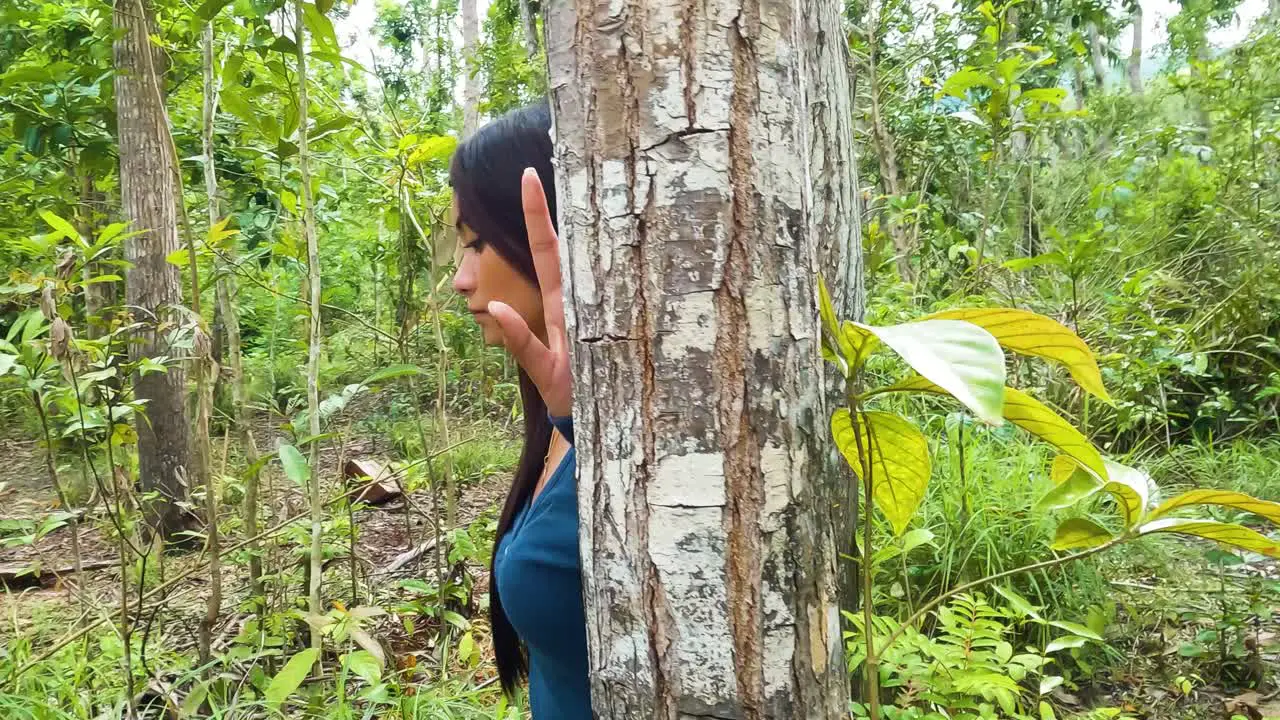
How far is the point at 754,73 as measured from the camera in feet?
2.03

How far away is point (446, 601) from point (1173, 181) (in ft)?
13.9

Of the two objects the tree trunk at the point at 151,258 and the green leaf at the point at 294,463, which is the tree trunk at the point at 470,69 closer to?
the tree trunk at the point at 151,258

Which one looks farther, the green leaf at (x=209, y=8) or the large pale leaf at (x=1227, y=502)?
the green leaf at (x=209, y=8)

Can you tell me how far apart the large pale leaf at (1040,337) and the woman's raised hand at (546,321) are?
37 centimetres

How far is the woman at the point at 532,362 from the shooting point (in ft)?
2.88

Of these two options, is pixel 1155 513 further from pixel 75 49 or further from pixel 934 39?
pixel 934 39

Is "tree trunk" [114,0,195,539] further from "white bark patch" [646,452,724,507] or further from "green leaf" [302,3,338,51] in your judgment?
"white bark patch" [646,452,724,507]

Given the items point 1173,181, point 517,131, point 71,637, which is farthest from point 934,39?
point 71,637

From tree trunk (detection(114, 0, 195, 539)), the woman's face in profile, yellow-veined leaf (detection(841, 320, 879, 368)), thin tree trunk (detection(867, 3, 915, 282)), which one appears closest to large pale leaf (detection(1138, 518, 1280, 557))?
yellow-veined leaf (detection(841, 320, 879, 368))

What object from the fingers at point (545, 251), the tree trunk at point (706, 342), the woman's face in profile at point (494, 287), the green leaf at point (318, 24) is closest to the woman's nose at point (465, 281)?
the woman's face in profile at point (494, 287)

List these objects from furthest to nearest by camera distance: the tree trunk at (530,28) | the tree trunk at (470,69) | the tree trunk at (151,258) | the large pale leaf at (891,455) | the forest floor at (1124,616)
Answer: the tree trunk at (470,69) < the tree trunk at (530,28) < the tree trunk at (151,258) < the forest floor at (1124,616) < the large pale leaf at (891,455)

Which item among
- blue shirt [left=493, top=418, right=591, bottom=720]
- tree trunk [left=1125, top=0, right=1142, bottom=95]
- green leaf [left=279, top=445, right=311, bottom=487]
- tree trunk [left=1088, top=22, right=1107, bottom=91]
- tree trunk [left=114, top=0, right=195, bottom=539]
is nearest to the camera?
blue shirt [left=493, top=418, right=591, bottom=720]

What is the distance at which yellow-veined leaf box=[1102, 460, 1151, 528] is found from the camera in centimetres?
66

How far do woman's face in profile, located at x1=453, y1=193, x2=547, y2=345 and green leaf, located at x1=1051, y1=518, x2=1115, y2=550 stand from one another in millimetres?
765
